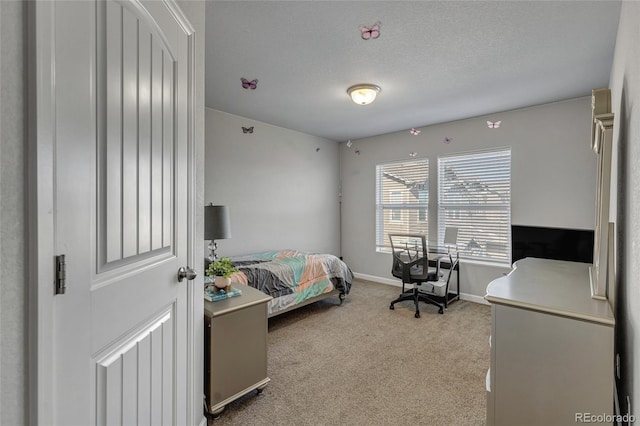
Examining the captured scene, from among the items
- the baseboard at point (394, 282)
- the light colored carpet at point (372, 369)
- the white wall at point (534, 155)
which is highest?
the white wall at point (534, 155)

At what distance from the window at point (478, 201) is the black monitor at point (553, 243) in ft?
3.29

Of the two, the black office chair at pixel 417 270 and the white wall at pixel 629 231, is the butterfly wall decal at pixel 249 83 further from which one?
the white wall at pixel 629 231

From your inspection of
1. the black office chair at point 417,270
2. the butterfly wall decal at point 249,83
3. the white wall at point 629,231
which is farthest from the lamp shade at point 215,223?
the white wall at point 629,231

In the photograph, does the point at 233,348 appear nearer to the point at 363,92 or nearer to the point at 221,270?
the point at 221,270

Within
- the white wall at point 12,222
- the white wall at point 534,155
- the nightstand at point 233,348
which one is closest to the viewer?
the white wall at point 12,222

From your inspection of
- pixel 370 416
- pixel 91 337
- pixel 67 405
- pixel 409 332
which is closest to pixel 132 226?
pixel 91 337

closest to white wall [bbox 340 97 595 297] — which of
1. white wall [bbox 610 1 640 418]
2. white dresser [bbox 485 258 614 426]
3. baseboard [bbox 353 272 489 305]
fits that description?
baseboard [bbox 353 272 489 305]

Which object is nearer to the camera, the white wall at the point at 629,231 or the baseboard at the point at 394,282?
the white wall at the point at 629,231

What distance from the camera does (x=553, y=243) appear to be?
8.88 feet

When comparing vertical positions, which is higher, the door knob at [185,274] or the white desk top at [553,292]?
the door knob at [185,274]

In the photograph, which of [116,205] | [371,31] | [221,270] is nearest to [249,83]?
[371,31]

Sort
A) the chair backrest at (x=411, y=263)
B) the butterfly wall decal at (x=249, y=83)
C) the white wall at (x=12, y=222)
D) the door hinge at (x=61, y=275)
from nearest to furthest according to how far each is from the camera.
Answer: the white wall at (x=12, y=222) < the door hinge at (x=61, y=275) < the butterfly wall decal at (x=249, y=83) < the chair backrest at (x=411, y=263)

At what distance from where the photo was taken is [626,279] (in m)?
1.40

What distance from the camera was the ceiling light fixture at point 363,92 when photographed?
3.01m
